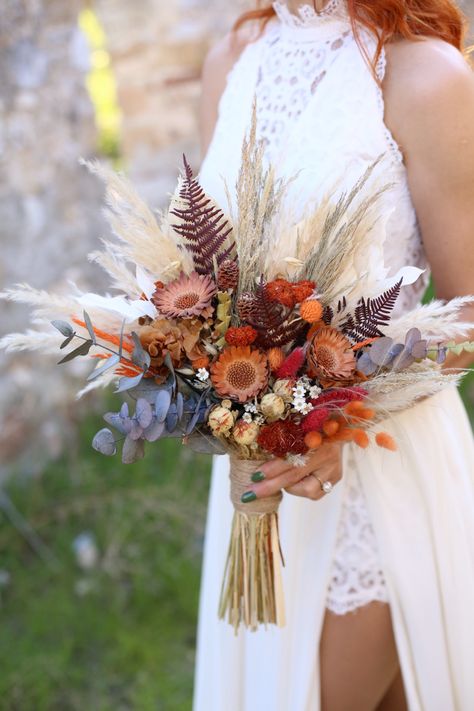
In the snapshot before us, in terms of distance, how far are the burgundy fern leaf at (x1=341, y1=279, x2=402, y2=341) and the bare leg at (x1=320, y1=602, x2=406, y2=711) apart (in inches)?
25.3

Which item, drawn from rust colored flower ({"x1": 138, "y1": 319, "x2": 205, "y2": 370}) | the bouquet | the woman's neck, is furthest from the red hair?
rust colored flower ({"x1": 138, "y1": 319, "x2": 205, "y2": 370})

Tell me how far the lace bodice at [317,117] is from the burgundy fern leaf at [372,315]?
11.7 inches

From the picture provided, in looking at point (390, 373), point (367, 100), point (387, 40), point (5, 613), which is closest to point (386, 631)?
point (390, 373)

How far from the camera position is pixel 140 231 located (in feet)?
3.90

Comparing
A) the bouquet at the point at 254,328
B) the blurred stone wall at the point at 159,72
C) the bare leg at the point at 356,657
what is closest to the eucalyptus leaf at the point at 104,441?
the bouquet at the point at 254,328

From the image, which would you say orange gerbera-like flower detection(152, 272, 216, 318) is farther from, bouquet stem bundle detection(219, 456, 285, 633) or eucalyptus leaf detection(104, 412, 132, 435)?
bouquet stem bundle detection(219, 456, 285, 633)

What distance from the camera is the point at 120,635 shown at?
2.65m

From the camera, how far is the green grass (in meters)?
2.51

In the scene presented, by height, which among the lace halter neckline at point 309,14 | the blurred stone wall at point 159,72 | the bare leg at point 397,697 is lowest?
the bare leg at point 397,697

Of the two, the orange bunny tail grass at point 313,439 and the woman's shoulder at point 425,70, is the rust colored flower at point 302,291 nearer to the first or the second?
the orange bunny tail grass at point 313,439

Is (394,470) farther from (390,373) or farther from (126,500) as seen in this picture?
(126,500)

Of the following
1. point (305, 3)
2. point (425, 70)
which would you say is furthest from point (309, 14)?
point (425, 70)

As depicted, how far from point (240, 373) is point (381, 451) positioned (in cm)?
53

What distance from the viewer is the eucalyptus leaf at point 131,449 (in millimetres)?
1176
